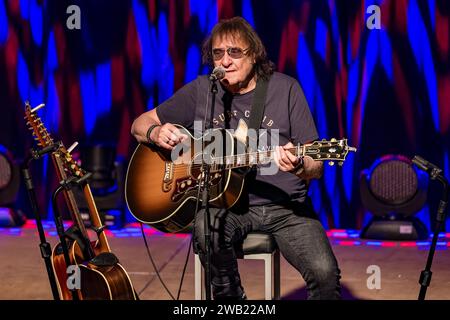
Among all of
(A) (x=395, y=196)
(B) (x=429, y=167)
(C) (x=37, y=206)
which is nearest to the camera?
(B) (x=429, y=167)

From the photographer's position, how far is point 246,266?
559 cm

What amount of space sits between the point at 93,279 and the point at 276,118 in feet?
3.88

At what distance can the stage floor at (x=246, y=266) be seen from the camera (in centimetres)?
492

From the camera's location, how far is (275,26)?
6969 millimetres

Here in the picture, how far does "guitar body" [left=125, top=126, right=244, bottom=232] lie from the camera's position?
→ 3838 mm

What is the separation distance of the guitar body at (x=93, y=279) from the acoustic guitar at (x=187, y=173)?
0.30 meters

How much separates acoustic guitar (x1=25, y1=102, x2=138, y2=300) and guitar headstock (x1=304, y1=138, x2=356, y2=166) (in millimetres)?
1133

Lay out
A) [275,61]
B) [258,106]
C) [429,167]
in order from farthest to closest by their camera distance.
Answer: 1. [275,61]
2. [258,106]
3. [429,167]

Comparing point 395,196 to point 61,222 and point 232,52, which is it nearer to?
point 232,52

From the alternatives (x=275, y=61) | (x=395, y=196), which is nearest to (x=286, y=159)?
(x=395, y=196)

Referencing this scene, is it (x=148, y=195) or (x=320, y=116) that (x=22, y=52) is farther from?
(x=148, y=195)

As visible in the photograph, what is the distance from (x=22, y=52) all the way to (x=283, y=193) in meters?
4.30

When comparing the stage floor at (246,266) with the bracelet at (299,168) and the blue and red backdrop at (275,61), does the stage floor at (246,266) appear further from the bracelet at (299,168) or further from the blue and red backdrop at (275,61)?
the bracelet at (299,168)

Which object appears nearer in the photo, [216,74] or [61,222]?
[216,74]
